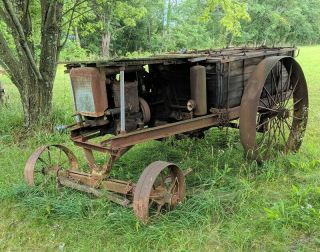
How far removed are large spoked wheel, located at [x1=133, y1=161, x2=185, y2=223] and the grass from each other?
0.38ft

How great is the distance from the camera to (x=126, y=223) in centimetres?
409

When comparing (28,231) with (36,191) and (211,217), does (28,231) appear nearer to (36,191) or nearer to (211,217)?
(36,191)

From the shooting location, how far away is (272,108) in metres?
5.87

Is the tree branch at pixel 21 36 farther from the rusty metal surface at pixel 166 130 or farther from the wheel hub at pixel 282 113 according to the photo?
the wheel hub at pixel 282 113

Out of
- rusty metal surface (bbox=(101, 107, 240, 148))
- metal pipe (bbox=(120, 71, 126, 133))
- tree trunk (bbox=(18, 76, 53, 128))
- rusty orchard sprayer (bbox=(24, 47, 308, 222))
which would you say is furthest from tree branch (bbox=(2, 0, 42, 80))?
rusty metal surface (bbox=(101, 107, 240, 148))

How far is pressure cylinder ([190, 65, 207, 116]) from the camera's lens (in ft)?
16.5

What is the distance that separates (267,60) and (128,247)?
3118 mm

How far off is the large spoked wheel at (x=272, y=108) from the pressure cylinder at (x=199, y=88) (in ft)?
1.64

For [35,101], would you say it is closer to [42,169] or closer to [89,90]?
[42,169]

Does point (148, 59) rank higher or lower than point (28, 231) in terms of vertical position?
higher

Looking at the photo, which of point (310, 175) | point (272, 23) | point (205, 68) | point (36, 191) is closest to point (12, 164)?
point (36, 191)

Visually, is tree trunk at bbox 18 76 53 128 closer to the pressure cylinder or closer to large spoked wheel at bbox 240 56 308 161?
the pressure cylinder

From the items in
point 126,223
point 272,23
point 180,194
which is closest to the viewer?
point 126,223

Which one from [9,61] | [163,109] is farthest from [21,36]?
[163,109]
